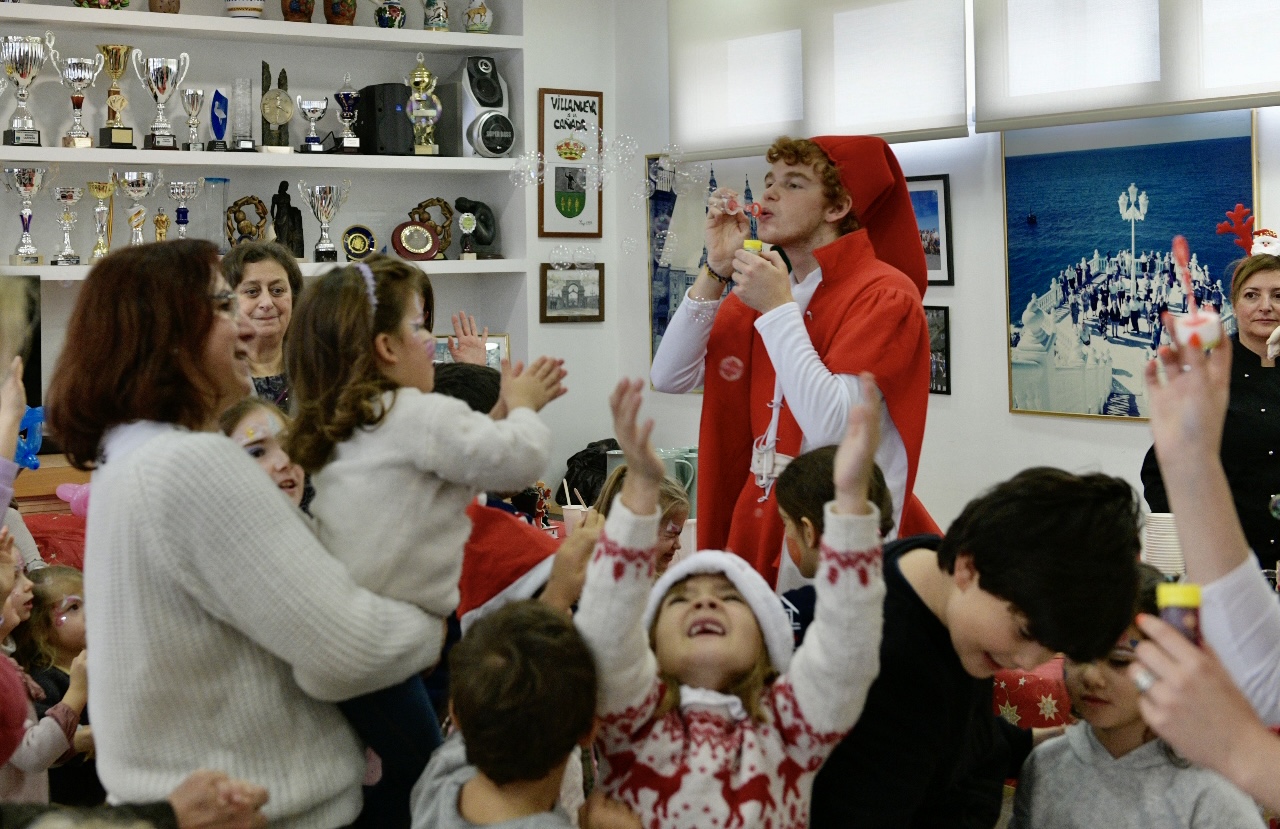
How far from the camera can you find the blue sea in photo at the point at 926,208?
492 cm

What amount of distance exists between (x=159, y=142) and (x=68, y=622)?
126 inches

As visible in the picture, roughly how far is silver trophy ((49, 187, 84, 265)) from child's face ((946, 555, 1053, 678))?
14.5 ft

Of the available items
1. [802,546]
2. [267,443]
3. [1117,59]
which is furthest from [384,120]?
[802,546]

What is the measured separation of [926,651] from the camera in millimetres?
1671

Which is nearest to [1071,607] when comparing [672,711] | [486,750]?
[672,711]

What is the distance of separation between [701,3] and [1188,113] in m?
2.33

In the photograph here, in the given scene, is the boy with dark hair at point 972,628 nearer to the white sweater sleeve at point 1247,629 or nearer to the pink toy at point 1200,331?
the white sweater sleeve at point 1247,629

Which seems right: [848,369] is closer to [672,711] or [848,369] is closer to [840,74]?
[672,711]

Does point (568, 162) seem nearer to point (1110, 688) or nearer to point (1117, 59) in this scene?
point (1117, 59)

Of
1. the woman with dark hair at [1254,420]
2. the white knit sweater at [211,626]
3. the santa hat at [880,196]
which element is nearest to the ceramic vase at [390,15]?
the santa hat at [880,196]

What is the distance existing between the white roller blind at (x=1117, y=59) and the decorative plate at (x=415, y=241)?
2529 millimetres

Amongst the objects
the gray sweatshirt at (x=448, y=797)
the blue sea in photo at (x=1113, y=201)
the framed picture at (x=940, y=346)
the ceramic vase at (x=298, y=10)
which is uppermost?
the ceramic vase at (x=298, y=10)

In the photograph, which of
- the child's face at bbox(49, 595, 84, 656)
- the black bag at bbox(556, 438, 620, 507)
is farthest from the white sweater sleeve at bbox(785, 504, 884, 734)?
the black bag at bbox(556, 438, 620, 507)

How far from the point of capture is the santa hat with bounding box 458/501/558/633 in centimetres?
206
